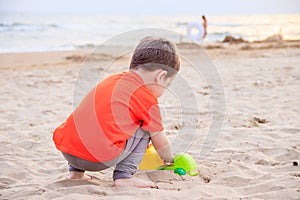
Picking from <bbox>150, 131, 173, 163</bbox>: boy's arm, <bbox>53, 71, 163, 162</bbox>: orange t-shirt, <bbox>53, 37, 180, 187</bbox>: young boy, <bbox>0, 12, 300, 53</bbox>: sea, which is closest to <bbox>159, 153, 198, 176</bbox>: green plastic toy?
<bbox>150, 131, 173, 163</bbox>: boy's arm

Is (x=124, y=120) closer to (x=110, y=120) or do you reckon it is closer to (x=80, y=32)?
(x=110, y=120)

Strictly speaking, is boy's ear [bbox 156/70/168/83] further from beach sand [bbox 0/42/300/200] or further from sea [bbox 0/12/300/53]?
sea [bbox 0/12/300/53]

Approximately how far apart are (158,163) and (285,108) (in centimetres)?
248

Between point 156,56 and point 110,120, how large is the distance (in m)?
0.50

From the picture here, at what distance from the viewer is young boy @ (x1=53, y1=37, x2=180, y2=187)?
2248 mm

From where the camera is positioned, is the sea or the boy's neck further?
the sea

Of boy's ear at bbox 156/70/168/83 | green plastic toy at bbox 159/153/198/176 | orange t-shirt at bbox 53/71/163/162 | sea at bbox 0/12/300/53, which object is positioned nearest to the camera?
orange t-shirt at bbox 53/71/163/162

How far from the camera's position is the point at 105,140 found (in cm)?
223

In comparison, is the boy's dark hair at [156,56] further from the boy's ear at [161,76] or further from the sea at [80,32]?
the sea at [80,32]

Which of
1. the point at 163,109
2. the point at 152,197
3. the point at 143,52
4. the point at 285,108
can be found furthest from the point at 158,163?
the point at 285,108

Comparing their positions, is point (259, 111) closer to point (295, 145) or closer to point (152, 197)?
point (295, 145)

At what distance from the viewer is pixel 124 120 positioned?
7.39ft

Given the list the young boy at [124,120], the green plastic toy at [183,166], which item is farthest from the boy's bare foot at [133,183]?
the green plastic toy at [183,166]

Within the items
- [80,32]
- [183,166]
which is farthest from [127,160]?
[80,32]
